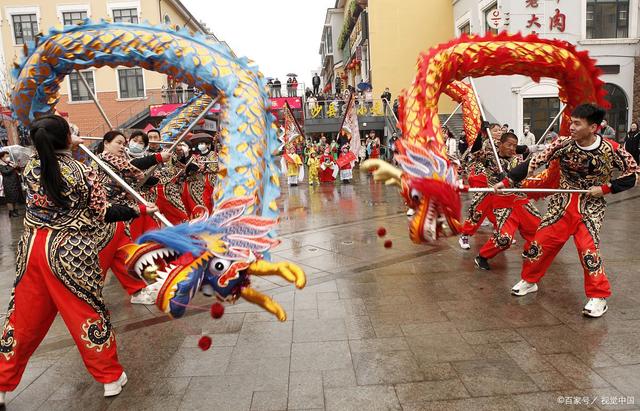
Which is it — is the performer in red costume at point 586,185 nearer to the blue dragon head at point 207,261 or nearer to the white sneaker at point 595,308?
the white sneaker at point 595,308

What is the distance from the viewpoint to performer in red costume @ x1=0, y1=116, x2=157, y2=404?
2.70 metres

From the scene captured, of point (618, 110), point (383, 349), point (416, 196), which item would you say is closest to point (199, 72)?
point (416, 196)

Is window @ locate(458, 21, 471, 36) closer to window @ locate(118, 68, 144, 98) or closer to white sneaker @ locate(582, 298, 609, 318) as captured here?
window @ locate(118, 68, 144, 98)

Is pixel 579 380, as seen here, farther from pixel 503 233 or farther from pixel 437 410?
pixel 503 233

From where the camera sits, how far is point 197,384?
2.95 meters

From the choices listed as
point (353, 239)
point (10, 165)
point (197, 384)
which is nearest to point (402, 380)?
point (197, 384)

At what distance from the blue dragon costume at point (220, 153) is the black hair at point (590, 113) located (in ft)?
7.61

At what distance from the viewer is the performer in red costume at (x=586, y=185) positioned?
3.68 m

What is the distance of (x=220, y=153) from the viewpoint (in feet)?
9.34

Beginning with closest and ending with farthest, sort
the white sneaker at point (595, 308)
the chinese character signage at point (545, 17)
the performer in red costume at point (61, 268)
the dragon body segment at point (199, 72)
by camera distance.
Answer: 1. the performer in red costume at point (61, 268)
2. the dragon body segment at point (199, 72)
3. the white sneaker at point (595, 308)
4. the chinese character signage at point (545, 17)

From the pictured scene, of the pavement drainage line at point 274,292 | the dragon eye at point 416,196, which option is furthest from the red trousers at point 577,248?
the dragon eye at point 416,196

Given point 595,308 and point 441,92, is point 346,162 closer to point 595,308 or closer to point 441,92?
point 441,92

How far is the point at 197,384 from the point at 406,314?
1784 mm

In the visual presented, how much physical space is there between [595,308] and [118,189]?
4.16 metres
